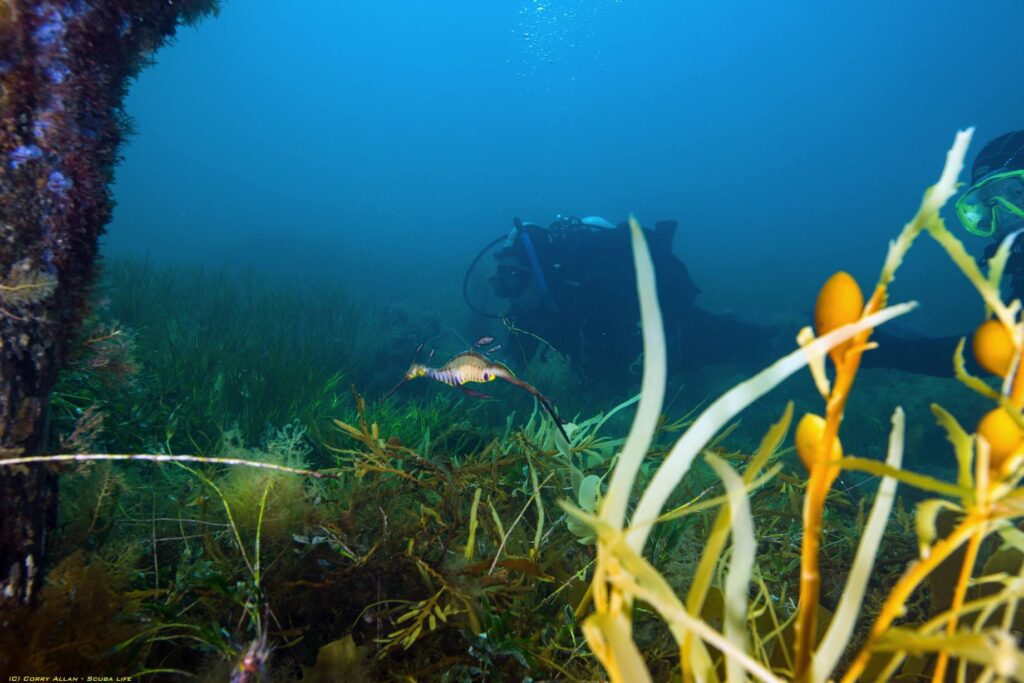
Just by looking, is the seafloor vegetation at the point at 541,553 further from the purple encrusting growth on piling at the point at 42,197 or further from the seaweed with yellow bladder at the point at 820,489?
the purple encrusting growth on piling at the point at 42,197

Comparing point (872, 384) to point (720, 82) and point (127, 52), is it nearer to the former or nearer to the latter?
point (127, 52)

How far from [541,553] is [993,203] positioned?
794 cm

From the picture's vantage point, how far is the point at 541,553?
1912 millimetres

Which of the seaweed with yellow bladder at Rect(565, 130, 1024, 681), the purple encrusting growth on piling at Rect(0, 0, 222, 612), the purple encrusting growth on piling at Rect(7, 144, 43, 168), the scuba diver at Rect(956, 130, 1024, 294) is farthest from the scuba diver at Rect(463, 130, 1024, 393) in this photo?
the seaweed with yellow bladder at Rect(565, 130, 1024, 681)

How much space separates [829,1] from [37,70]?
114 metres

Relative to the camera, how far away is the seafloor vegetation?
610mm

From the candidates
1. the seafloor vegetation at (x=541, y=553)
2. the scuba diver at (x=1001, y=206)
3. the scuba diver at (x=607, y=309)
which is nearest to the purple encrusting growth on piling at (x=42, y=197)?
the seafloor vegetation at (x=541, y=553)

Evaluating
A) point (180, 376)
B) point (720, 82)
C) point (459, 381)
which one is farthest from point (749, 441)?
point (720, 82)

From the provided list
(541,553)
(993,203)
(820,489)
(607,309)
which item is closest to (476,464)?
(541,553)

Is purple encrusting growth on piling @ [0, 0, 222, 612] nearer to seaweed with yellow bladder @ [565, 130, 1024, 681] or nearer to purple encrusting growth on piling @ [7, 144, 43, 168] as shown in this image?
purple encrusting growth on piling @ [7, 144, 43, 168]

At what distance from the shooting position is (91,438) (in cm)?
182

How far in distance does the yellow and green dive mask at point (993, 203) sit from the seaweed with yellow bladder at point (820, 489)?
7.57m

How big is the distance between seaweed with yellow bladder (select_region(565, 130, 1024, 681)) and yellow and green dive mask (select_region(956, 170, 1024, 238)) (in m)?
7.57

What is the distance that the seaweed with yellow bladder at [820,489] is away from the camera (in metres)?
0.58
